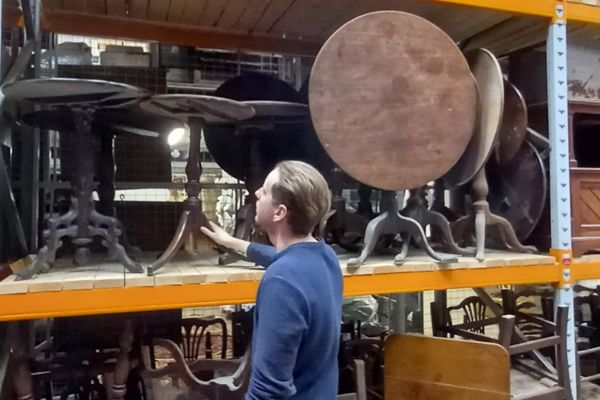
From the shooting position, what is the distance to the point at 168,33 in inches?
87.6

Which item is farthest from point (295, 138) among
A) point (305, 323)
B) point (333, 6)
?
point (305, 323)

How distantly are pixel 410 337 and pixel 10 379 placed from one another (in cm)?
115

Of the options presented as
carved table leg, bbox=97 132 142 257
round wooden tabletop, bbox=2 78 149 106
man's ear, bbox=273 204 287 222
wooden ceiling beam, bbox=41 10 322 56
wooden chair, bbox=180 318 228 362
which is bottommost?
wooden chair, bbox=180 318 228 362

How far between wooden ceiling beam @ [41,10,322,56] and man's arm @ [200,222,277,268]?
106 centimetres

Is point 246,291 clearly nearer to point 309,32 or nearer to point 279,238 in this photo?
point 279,238

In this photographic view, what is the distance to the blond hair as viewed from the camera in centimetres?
114

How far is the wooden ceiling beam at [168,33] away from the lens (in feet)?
6.93

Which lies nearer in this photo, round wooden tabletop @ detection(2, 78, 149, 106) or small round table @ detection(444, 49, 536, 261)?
round wooden tabletop @ detection(2, 78, 149, 106)

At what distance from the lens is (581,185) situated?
6.51 ft

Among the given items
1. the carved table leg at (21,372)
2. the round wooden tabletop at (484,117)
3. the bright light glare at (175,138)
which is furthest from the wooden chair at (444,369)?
the bright light glare at (175,138)

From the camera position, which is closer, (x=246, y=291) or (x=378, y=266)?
(x=246, y=291)

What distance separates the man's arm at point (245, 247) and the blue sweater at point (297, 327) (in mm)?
293

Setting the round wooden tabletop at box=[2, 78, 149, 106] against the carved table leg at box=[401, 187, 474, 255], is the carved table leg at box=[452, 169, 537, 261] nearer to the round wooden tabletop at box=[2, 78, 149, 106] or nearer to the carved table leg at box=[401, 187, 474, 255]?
the carved table leg at box=[401, 187, 474, 255]

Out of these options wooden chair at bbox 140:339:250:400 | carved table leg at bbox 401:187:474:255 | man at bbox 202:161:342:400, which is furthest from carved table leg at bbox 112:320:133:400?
carved table leg at bbox 401:187:474:255
